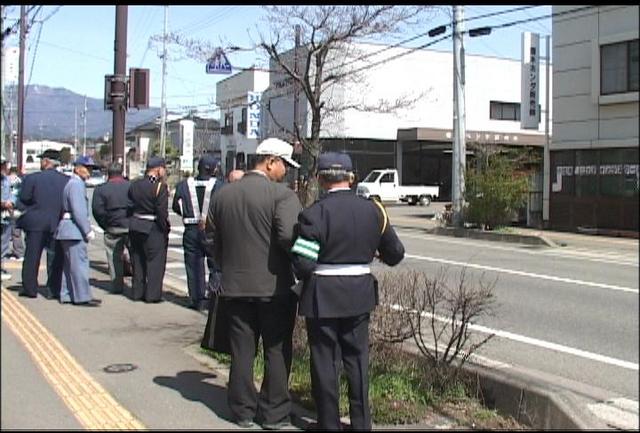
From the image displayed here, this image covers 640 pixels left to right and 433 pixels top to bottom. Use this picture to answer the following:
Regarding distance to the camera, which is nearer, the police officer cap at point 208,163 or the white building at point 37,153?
the police officer cap at point 208,163

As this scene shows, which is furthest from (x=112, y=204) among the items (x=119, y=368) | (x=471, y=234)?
(x=471, y=234)

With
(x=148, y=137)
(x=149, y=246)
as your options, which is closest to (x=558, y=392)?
(x=149, y=246)

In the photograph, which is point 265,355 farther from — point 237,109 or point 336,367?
point 237,109

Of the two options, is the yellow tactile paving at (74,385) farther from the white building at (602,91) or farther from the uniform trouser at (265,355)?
the white building at (602,91)

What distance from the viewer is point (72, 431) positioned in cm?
392

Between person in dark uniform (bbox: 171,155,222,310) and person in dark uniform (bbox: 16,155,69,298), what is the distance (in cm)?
141

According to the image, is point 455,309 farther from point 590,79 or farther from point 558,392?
point 590,79

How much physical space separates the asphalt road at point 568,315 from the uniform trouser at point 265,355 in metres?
1.89

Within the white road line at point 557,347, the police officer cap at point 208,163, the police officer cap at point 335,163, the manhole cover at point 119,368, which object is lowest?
the white road line at point 557,347

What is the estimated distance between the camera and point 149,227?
9961mm

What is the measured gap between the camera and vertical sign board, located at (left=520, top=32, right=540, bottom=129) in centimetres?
2458

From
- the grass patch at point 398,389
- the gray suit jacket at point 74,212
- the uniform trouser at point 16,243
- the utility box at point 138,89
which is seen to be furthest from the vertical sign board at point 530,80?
the grass patch at point 398,389

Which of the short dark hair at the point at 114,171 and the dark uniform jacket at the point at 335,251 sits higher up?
the short dark hair at the point at 114,171

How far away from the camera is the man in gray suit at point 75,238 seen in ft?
29.1
